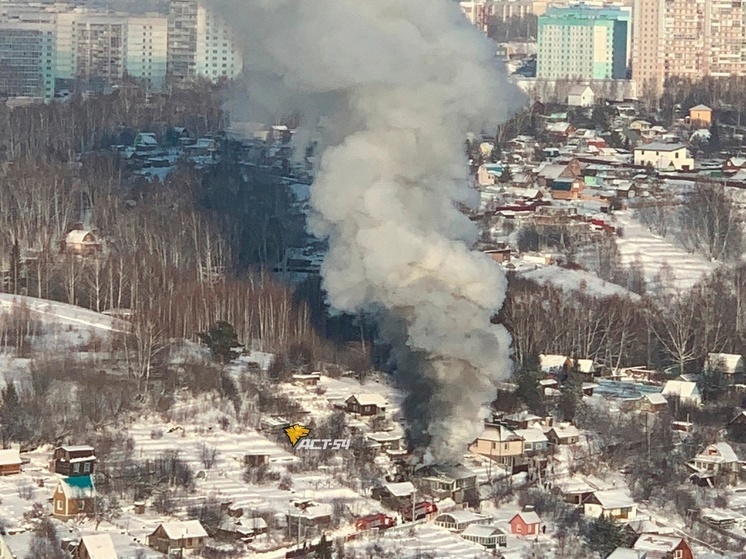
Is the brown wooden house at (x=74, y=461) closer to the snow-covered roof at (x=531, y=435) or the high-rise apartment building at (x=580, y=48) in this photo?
the snow-covered roof at (x=531, y=435)

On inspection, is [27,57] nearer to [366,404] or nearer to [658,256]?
[658,256]

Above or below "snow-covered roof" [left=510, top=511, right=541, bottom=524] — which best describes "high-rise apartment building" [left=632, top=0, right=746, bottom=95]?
above

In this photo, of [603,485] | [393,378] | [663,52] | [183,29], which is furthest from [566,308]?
[663,52]

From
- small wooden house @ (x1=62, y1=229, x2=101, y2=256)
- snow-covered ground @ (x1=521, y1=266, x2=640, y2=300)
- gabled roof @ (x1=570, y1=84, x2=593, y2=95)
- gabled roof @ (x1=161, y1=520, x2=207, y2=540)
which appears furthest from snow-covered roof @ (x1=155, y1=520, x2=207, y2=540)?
gabled roof @ (x1=570, y1=84, x2=593, y2=95)

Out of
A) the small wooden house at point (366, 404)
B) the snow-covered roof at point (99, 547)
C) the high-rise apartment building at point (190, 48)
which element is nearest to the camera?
the snow-covered roof at point (99, 547)

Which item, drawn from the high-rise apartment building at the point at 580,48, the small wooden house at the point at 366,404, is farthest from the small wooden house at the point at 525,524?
the high-rise apartment building at the point at 580,48

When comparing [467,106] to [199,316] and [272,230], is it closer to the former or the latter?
[199,316]

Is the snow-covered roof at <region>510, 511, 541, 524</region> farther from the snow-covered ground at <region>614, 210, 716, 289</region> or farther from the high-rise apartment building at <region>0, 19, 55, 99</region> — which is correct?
the high-rise apartment building at <region>0, 19, 55, 99</region>
